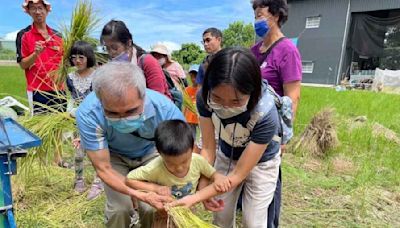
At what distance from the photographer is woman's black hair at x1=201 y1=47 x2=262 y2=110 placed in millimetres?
1282

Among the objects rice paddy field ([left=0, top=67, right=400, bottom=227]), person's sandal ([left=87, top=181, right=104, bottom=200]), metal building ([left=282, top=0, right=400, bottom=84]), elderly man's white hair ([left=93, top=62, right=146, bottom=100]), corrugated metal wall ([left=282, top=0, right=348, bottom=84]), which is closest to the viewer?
elderly man's white hair ([left=93, top=62, right=146, bottom=100])

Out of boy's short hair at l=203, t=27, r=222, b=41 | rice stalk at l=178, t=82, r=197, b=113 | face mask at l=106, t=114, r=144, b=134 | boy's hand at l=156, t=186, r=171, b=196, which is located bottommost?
boy's hand at l=156, t=186, r=171, b=196

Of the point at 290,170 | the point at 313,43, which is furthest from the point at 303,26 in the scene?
the point at 290,170

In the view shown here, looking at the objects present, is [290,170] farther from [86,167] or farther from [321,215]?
[86,167]

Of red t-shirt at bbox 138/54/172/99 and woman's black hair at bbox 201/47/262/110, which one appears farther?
red t-shirt at bbox 138/54/172/99

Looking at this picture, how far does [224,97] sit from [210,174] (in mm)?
492

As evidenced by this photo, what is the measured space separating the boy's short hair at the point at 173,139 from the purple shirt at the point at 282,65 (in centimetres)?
66

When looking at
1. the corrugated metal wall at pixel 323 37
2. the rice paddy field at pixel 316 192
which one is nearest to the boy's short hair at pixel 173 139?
the rice paddy field at pixel 316 192

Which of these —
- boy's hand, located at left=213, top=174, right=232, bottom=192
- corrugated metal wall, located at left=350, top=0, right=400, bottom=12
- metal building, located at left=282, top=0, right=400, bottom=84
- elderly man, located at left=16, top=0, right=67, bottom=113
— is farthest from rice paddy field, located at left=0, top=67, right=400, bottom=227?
corrugated metal wall, located at left=350, top=0, right=400, bottom=12

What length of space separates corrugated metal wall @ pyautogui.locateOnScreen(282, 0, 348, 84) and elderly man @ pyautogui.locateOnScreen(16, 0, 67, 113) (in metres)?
18.1

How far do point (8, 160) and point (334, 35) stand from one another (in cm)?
2111

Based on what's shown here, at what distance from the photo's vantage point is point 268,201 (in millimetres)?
1744

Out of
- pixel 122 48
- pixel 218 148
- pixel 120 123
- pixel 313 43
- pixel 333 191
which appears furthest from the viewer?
pixel 313 43

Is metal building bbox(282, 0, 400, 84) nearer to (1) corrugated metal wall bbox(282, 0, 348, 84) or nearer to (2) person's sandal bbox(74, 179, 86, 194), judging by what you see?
(1) corrugated metal wall bbox(282, 0, 348, 84)
